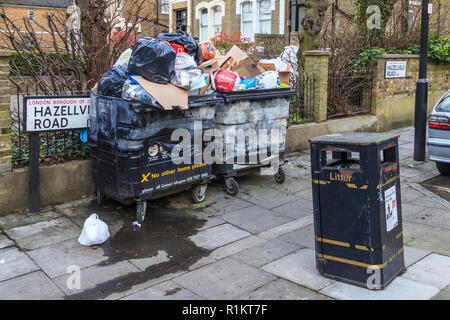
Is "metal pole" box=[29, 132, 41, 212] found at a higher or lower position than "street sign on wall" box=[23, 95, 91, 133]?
lower

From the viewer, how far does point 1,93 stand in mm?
6023

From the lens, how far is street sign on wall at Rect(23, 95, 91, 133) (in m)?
5.95

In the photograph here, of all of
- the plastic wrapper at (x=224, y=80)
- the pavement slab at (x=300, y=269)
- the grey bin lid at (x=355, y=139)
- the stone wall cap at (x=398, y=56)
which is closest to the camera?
the grey bin lid at (x=355, y=139)

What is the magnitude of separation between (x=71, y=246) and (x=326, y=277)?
279cm

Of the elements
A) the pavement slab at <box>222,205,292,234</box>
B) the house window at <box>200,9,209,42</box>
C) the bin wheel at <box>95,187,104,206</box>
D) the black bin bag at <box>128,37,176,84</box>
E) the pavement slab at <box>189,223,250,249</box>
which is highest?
the house window at <box>200,9,209,42</box>

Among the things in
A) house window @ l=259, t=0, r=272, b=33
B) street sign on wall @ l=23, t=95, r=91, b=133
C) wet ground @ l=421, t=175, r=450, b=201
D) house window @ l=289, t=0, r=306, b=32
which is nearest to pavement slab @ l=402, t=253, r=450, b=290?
wet ground @ l=421, t=175, r=450, b=201

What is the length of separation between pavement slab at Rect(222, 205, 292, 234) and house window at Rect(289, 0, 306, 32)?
18.1 m

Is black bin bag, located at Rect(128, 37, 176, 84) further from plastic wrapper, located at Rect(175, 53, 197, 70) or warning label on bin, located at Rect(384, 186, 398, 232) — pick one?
warning label on bin, located at Rect(384, 186, 398, 232)

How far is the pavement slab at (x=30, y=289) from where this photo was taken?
13.9 ft

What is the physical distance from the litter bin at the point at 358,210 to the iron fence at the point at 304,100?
19.4 ft

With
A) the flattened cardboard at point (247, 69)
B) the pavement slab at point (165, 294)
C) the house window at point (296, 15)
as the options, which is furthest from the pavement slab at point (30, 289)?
the house window at point (296, 15)

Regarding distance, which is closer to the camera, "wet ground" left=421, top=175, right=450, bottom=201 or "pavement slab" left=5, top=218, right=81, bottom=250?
"pavement slab" left=5, top=218, right=81, bottom=250

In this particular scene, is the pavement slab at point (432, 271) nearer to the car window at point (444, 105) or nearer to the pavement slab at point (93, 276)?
the pavement slab at point (93, 276)
